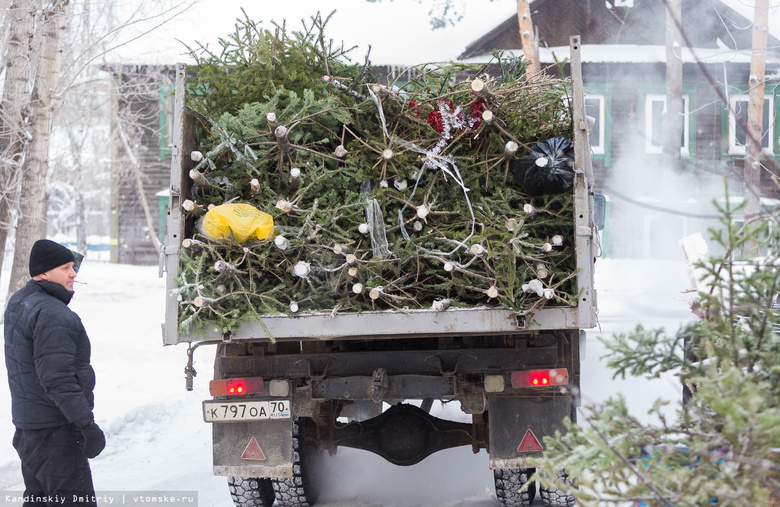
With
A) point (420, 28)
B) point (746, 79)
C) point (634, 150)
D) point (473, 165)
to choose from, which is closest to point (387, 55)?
point (420, 28)

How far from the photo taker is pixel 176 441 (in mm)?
7289

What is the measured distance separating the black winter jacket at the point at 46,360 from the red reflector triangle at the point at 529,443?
→ 90.5 inches

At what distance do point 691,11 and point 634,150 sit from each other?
420cm

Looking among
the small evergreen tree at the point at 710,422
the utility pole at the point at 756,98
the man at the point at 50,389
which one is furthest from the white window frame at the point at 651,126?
the small evergreen tree at the point at 710,422

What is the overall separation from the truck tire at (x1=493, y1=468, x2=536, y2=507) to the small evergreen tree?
2.46 m

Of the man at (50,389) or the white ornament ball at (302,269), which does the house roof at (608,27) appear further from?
the man at (50,389)

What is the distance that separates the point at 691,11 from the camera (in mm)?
22250

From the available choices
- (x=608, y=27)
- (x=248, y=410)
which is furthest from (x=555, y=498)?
(x=608, y=27)

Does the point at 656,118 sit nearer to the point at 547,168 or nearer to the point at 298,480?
the point at 547,168

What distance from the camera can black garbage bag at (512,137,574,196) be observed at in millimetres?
4203

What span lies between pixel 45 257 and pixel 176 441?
3687 millimetres

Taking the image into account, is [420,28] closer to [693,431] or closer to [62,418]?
[62,418]

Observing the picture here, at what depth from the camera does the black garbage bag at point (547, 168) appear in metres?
4.20

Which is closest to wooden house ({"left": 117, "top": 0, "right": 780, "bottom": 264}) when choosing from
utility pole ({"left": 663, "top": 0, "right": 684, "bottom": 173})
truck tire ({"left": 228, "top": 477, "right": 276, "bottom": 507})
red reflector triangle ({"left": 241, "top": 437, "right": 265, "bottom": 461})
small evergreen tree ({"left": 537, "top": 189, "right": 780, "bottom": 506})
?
utility pole ({"left": 663, "top": 0, "right": 684, "bottom": 173})
